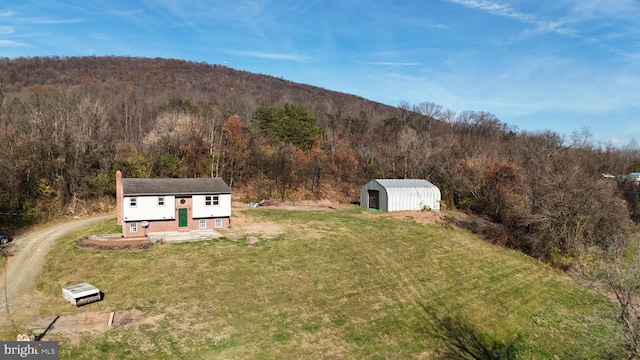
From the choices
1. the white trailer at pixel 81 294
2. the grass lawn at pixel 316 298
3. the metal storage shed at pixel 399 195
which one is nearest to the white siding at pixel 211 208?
the grass lawn at pixel 316 298

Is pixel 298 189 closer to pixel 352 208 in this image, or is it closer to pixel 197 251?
pixel 352 208

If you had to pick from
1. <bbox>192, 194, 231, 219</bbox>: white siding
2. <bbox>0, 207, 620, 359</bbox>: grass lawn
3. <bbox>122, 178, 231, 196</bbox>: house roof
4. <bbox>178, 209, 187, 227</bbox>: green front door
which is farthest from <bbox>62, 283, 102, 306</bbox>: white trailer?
<bbox>192, 194, 231, 219</bbox>: white siding

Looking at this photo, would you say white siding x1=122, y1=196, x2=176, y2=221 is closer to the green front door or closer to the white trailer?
the green front door

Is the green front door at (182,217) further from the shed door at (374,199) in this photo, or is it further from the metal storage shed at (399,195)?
the shed door at (374,199)

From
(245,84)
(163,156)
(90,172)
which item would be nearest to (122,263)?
(90,172)

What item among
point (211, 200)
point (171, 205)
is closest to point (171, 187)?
point (171, 205)

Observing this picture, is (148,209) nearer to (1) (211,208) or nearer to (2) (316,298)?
(1) (211,208)
